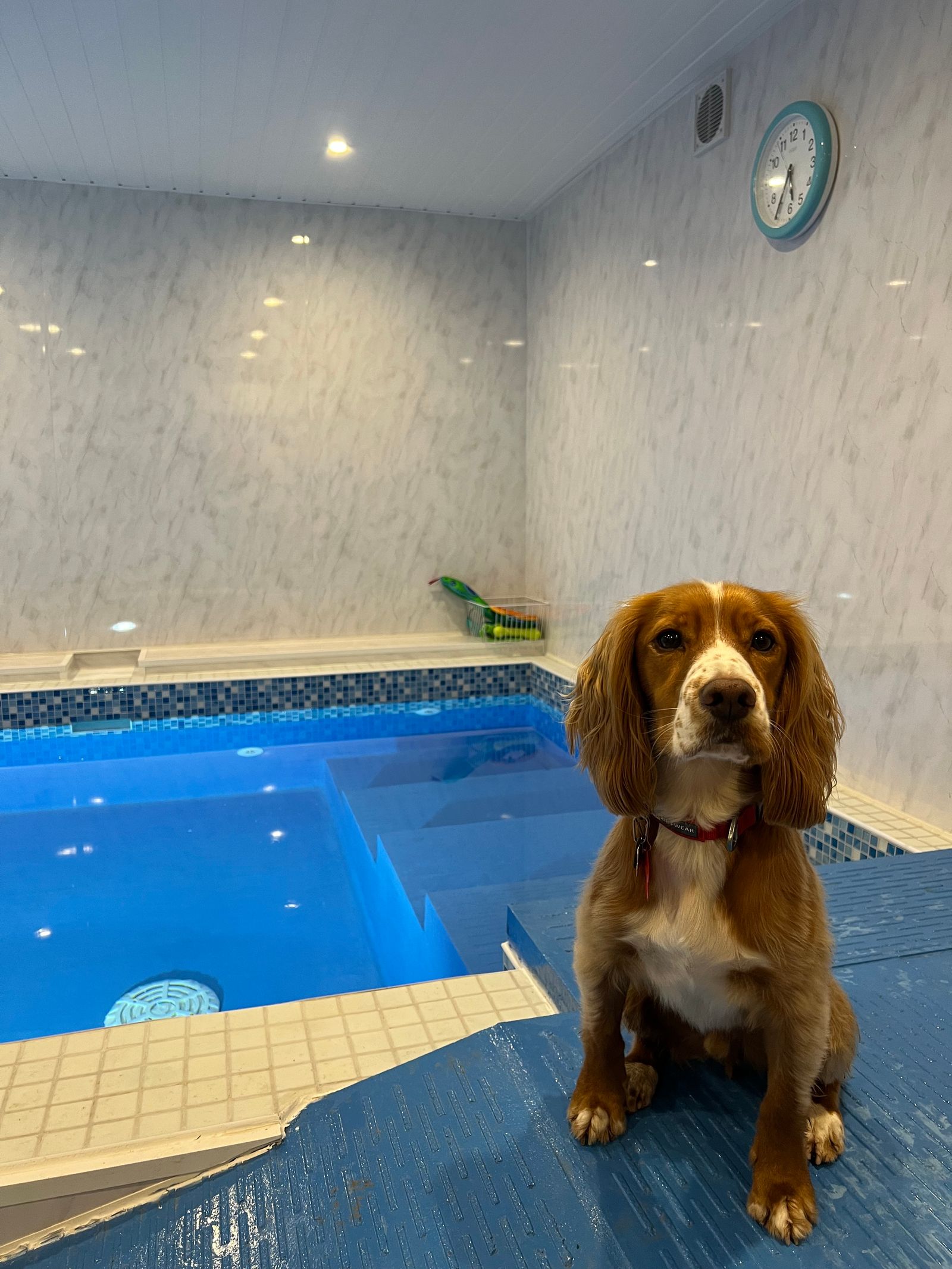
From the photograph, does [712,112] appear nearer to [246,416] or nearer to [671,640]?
[246,416]

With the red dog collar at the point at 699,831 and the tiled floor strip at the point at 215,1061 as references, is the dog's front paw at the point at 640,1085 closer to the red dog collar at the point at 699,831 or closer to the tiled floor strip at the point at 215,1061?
the red dog collar at the point at 699,831

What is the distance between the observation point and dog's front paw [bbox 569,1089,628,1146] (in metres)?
1.41

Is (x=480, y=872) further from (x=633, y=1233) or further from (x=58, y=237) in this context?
(x=58, y=237)

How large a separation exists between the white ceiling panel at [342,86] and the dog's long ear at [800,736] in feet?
12.3

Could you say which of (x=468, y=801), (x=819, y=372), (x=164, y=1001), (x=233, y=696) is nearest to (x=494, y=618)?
(x=233, y=696)

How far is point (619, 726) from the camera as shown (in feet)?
4.20

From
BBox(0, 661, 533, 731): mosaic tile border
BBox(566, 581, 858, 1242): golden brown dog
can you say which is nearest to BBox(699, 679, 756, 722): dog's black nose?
BBox(566, 581, 858, 1242): golden brown dog

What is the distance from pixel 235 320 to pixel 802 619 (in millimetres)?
6229

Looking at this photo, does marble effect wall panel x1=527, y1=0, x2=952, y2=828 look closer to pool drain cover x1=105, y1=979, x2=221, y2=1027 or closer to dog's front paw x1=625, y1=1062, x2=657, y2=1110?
dog's front paw x1=625, y1=1062, x2=657, y2=1110

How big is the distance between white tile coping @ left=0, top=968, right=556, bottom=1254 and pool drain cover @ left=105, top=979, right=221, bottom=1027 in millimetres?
889

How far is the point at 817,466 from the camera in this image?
3.82m

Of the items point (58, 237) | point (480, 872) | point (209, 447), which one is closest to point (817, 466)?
point (480, 872)

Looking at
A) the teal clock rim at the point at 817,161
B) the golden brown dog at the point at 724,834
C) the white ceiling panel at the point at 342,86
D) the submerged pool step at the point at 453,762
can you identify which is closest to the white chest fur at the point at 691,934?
the golden brown dog at the point at 724,834

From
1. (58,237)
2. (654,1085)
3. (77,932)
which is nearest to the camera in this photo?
(654,1085)
